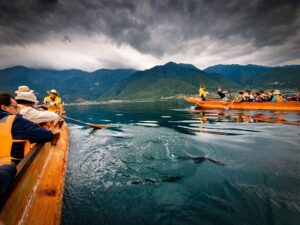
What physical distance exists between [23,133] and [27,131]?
83mm

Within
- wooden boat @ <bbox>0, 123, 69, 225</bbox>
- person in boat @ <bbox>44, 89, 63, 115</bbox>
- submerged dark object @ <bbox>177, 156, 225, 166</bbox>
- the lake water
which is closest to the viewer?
wooden boat @ <bbox>0, 123, 69, 225</bbox>

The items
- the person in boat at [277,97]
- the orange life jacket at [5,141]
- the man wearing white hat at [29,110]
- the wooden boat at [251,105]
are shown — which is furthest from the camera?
the person in boat at [277,97]

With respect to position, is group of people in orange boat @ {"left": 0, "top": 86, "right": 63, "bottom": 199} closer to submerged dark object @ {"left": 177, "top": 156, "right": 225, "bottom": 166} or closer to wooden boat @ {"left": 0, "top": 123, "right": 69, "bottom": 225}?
wooden boat @ {"left": 0, "top": 123, "right": 69, "bottom": 225}

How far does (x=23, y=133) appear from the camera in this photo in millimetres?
3602

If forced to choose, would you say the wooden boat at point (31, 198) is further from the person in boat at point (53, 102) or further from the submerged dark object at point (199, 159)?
the person in boat at point (53, 102)

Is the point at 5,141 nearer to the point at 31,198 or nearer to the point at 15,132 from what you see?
the point at 15,132

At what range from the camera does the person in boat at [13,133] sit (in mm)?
2967

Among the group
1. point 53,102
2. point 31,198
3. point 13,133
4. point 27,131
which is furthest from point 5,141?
point 53,102

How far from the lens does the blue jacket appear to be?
3.41 meters

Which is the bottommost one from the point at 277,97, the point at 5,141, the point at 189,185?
the point at 189,185

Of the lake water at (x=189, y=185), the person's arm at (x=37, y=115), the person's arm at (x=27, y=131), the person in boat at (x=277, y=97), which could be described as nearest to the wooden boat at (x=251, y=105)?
the person in boat at (x=277, y=97)

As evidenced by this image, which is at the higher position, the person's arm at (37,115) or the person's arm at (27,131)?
the person's arm at (37,115)

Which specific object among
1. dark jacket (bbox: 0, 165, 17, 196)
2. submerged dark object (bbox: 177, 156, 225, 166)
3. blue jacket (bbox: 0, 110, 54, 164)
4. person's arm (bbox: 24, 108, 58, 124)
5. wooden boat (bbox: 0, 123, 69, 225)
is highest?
person's arm (bbox: 24, 108, 58, 124)

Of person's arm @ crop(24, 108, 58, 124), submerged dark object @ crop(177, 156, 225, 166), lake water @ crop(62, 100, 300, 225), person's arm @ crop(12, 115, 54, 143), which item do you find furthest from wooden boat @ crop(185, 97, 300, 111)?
person's arm @ crop(12, 115, 54, 143)
